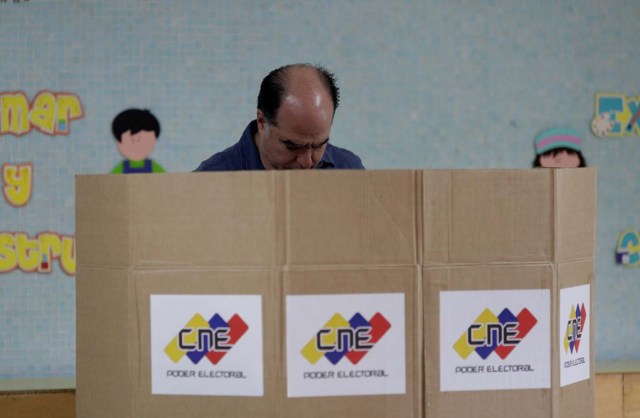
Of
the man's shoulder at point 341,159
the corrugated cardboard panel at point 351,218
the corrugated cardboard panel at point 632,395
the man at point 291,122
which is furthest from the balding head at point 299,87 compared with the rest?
the corrugated cardboard panel at point 632,395

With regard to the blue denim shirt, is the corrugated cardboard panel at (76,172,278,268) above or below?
below

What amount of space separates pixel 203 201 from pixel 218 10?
2224 mm

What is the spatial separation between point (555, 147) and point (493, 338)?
2388 millimetres

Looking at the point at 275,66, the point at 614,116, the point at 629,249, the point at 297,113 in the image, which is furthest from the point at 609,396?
the point at 297,113

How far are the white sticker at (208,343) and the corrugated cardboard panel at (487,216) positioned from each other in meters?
0.25

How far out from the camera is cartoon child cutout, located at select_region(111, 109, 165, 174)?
3.10 meters

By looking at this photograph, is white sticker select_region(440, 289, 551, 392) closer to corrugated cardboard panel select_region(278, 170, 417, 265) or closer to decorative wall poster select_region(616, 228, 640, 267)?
corrugated cardboard panel select_region(278, 170, 417, 265)

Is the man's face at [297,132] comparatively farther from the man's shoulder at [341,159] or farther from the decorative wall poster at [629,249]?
the decorative wall poster at [629,249]

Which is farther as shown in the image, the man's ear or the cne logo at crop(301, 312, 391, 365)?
the man's ear

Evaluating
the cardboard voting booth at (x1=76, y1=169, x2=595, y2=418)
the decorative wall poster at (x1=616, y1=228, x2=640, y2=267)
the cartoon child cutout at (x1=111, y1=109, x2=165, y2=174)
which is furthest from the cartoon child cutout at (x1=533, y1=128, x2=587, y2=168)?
the cardboard voting booth at (x1=76, y1=169, x2=595, y2=418)

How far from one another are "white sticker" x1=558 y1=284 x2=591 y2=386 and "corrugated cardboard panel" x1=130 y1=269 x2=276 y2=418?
39 cm

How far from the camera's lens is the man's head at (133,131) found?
10.2 feet

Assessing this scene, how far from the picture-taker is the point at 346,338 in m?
1.05

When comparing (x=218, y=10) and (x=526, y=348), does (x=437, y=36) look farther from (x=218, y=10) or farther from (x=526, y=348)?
(x=526, y=348)
